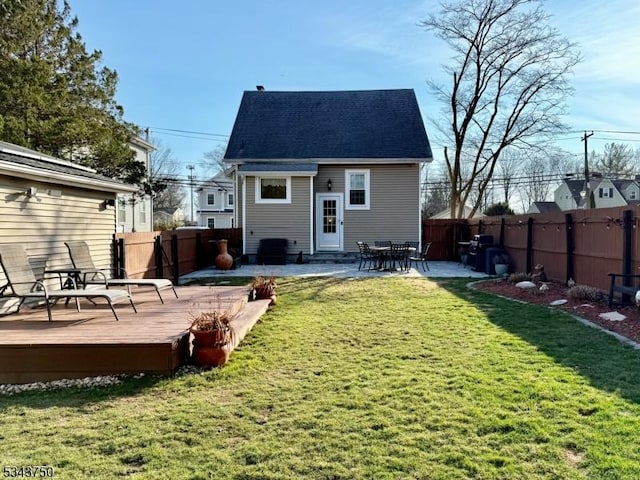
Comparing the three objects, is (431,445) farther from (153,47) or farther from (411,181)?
(153,47)

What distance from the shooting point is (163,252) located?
10.4 m

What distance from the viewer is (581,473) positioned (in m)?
2.32

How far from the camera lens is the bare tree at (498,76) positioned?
19.9 metres

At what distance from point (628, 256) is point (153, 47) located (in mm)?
18150

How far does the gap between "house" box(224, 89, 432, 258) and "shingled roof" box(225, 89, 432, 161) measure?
0.04 metres

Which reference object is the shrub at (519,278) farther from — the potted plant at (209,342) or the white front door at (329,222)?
the potted plant at (209,342)

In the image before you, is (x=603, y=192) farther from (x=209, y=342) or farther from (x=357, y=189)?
(x=209, y=342)

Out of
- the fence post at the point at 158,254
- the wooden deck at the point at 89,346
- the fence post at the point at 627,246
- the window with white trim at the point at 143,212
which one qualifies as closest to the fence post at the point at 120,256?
the fence post at the point at 158,254

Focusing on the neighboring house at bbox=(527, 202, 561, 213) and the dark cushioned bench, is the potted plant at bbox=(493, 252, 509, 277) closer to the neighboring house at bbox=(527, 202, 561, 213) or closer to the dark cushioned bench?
the dark cushioned bench

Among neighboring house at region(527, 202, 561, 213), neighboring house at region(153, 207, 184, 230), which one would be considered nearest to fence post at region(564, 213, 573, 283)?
neighboring house at region(527, 202, 561, 213)

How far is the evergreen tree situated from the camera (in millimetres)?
14477

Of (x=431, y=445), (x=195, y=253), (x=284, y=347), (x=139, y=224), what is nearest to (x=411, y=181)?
(x=195, y=253)

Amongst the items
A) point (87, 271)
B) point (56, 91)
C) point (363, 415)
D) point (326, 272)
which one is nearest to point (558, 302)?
point (363, 415)

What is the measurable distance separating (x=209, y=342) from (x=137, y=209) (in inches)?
960
